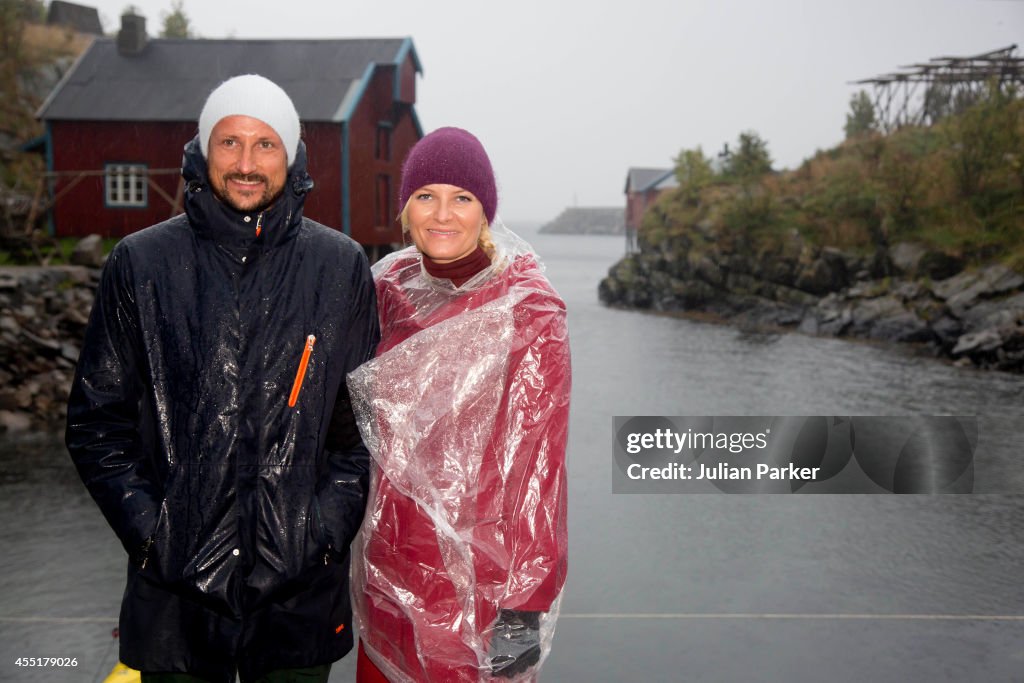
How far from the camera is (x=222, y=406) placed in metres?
1.76

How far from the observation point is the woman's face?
203 cm

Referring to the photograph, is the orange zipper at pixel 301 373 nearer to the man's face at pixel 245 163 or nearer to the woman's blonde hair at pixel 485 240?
the man's face at pixel 245 163

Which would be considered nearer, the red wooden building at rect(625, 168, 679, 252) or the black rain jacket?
the black rain jacket

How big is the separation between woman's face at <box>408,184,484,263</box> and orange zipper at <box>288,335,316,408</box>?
37 centimetres

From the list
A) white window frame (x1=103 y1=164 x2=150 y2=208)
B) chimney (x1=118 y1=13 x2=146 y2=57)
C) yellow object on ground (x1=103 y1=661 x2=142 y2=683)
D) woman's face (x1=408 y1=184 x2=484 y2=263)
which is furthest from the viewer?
chimney (x1=118 y1=13 x2=146 y2=57)

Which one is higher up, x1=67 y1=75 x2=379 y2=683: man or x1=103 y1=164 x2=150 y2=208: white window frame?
x1=103 y1=164 x2=150 y2=208: white window frame

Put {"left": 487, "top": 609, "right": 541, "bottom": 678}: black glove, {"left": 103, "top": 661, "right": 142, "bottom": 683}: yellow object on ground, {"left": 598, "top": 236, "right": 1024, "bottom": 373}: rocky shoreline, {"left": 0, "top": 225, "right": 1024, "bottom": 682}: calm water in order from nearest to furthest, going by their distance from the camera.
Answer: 1. {"left": 487, "top": 609, "right": 541, "bottom": 678}: black glove
2. {"left": 103, "top": 661, "right": 142, "bottom": 683}: yellow object on ground
3. {"left": 0, "top": 225, "right": 1024, "bottom": 682}: calm water
4. {"left": 598, "top": 236, "right": 1024, "bottom": 373}: rocky shoreline

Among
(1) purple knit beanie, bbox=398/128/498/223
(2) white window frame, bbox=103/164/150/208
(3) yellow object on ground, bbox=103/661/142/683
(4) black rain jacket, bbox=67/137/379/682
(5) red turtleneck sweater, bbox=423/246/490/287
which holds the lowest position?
(3) yellow object on ground, bbox=103/661/142/683

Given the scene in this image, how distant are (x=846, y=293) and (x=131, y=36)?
14586 millimetres

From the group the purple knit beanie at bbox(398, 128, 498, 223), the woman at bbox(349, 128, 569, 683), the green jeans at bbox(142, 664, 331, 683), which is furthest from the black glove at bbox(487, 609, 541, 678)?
the purple knit beanie at bbox(398, 128, 498, 223)

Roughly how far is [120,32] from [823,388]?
563 inches

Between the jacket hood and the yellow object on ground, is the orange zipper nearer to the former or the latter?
the jacket hood

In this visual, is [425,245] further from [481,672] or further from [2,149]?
[2,149]

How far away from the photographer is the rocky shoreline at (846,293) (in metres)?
13.4
